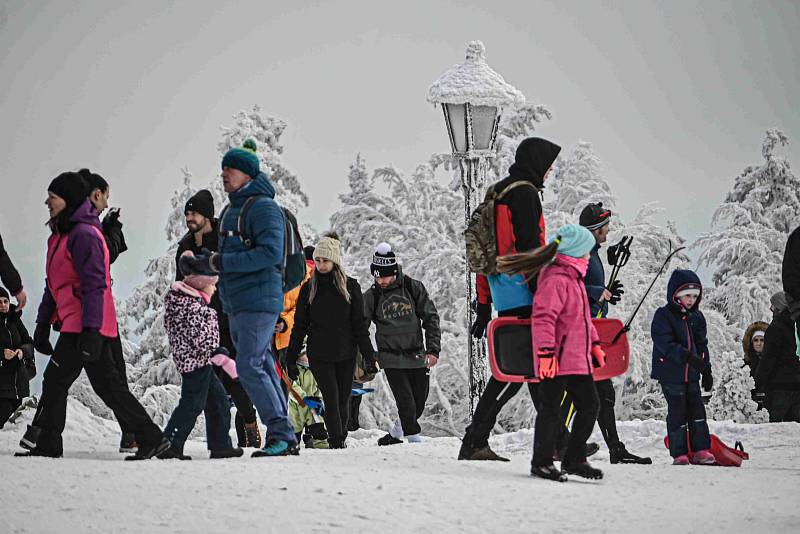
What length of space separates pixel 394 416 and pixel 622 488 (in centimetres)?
1962

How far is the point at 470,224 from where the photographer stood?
8188mm

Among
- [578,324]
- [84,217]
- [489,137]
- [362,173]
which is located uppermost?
[362,173]

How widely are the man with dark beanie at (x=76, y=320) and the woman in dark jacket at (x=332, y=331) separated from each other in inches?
107

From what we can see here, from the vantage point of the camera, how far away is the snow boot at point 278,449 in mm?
8039

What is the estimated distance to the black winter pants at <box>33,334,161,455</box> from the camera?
7809mm

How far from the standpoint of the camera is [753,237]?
95.7 feet

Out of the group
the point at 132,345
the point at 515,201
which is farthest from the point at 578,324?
the point at 132,345

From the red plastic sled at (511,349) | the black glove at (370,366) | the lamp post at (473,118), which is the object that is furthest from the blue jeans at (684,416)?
the lamp post at (473,118)

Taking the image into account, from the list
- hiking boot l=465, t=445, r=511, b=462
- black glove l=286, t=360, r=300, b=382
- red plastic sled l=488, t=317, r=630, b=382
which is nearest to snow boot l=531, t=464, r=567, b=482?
red plastic sled l=488, t=317, r=630, b=382

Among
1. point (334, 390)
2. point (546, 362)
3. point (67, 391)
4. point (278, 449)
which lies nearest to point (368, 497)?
point (546, 362)

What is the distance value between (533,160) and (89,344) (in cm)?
303

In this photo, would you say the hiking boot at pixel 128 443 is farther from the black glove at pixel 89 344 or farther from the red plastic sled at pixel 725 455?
the red plastic sled at pixel 725 455

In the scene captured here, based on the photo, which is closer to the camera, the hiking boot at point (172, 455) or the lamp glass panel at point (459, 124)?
the hiking boot at point (172, 455)

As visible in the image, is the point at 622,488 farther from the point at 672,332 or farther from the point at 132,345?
the point at 132,345
